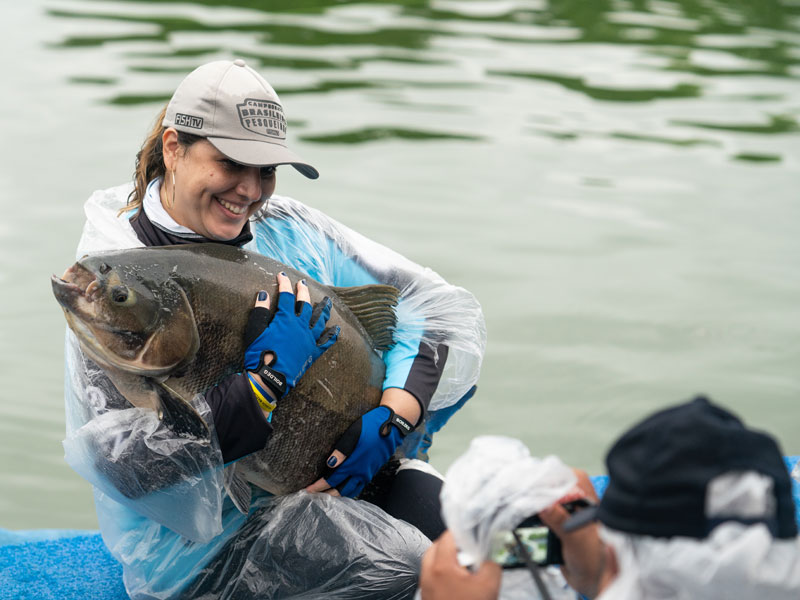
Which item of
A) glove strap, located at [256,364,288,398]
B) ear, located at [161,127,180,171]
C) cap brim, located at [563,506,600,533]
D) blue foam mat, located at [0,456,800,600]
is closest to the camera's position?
cap brim, located at [563,506,600,533]

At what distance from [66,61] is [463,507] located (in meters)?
10.0

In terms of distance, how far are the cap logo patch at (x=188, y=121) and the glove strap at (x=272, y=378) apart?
0.63 metres

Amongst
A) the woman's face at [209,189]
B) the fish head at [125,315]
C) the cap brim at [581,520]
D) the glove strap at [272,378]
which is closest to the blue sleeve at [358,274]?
the woman's face at [209,189]

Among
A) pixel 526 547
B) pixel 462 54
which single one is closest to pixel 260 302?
pixel 526 547

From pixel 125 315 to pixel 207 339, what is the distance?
0.21 m

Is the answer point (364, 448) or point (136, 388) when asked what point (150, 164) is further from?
point (364, 448)

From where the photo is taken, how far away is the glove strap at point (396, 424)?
256cm

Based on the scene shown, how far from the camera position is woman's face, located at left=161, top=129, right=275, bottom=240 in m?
2.50

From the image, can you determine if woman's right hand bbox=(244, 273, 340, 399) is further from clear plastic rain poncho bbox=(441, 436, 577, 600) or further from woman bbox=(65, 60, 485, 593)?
clear plastic rain poncho bbox=(441, 436, 577, 600)

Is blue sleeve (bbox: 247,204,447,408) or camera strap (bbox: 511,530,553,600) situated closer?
camera strap (bbox: 511,530,553,600)

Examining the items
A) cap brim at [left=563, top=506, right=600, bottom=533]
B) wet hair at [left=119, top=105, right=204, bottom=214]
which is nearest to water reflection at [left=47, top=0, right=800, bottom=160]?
wet hair at [left=119, top=105, right=204, bottom=214]

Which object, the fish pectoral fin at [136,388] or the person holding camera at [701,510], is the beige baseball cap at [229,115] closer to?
the fish pectoral fin at [136,388]

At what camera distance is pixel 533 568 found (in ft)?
5.38

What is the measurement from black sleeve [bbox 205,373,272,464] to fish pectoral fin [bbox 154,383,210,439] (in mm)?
39
